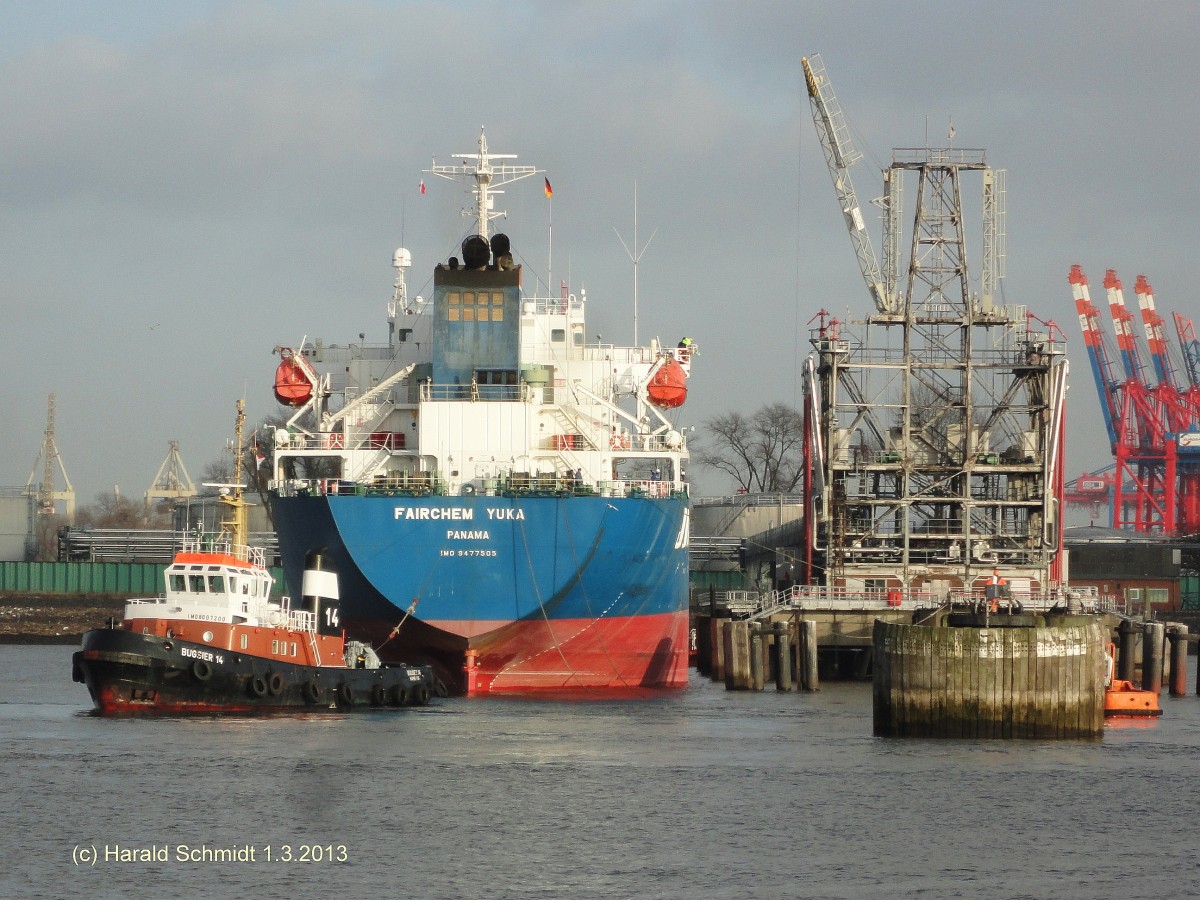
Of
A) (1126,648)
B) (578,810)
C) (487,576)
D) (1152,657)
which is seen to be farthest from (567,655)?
(578,810)

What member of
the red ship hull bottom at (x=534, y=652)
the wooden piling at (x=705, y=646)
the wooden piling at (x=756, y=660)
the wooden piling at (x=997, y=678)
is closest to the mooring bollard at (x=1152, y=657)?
the wooden piling at (x=756, y=660)

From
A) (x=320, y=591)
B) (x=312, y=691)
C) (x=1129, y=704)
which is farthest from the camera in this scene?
(x=320, y=591)

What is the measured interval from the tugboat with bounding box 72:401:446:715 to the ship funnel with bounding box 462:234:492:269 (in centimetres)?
1148

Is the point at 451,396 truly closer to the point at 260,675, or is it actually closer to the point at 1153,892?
the point at 260,675

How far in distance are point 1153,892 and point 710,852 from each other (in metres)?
7.14

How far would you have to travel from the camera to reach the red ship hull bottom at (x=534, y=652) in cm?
5544

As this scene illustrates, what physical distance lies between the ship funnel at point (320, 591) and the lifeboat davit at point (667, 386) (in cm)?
1434

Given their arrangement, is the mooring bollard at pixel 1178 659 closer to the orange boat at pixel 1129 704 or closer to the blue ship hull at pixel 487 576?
the orange boat at pixel 1129 704

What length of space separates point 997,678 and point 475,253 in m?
25.7

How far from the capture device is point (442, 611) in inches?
2157

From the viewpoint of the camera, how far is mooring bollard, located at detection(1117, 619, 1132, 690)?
199 ft

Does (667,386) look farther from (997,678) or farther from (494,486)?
(997,678)

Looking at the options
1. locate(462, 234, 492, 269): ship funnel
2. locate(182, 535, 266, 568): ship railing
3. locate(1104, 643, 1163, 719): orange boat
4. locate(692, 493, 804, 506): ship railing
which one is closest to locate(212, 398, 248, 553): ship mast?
locate(182, 535, 266, 568): ship railing

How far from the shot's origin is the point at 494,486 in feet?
187
